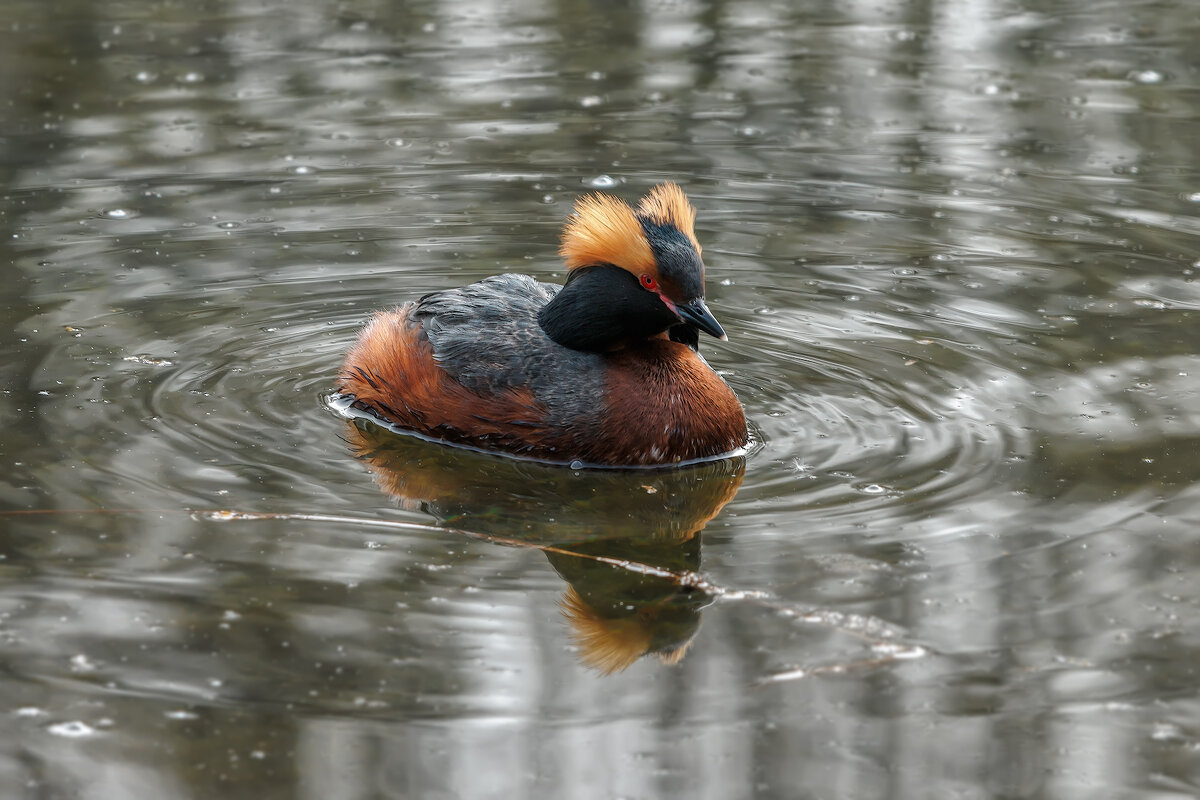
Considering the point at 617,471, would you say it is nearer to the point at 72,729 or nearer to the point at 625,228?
the point at 625,228

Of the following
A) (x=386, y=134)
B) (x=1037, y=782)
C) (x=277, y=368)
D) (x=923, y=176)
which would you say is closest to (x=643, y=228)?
(x=277, y=368)

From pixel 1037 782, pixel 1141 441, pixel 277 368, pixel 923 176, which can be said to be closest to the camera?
pixel 1037 782

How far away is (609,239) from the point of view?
646cm

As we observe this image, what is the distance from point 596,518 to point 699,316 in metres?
0.98

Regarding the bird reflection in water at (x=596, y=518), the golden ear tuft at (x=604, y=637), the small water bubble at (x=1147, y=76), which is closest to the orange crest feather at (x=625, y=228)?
the bird reflection in water at (x=596, y=518)

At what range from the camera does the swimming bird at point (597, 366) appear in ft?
21.1

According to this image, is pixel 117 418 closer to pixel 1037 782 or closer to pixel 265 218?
pixel 265 218

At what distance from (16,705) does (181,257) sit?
4.84m

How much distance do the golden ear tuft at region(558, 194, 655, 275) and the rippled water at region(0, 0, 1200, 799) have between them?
2.98 feet

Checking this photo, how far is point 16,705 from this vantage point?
4.51 m

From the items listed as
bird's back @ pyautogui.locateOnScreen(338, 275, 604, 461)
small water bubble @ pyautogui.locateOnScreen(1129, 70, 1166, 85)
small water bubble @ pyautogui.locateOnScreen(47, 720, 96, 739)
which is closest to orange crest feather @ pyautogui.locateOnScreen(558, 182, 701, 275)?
bird's back @ pyautogui.locateOnScreen(338, 275, 604, 461)

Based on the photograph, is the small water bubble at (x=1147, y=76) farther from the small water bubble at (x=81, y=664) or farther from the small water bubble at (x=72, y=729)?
the small water bubble at (x=72, y=729)

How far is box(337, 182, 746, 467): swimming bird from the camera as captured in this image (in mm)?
6422

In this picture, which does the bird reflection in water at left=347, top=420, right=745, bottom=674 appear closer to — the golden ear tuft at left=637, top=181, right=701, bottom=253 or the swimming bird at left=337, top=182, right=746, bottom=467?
the swimming bird at left=337, top=182, right=746, bottom=467
